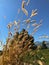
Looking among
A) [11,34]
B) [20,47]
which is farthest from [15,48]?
[11,34]

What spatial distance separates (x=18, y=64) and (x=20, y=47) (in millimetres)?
247

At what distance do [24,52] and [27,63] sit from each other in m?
0.17

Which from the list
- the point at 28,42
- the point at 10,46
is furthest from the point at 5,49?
the point at 28,42

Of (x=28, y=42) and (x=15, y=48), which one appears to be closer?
(x=15, y=48)

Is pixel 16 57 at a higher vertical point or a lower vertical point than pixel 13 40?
lower

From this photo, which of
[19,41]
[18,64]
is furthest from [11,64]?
[19,41]

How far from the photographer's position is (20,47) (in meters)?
3.52

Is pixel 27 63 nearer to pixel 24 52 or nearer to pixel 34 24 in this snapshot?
pixel 24 52

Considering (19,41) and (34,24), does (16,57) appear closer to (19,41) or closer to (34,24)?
(19,41)

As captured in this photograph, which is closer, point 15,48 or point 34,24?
point 15,48

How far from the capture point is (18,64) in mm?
3457

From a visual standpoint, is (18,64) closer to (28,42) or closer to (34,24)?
(28,42)

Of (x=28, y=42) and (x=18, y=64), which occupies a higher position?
(x=28, y=42)

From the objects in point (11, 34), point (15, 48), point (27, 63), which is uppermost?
point (11, 34)
